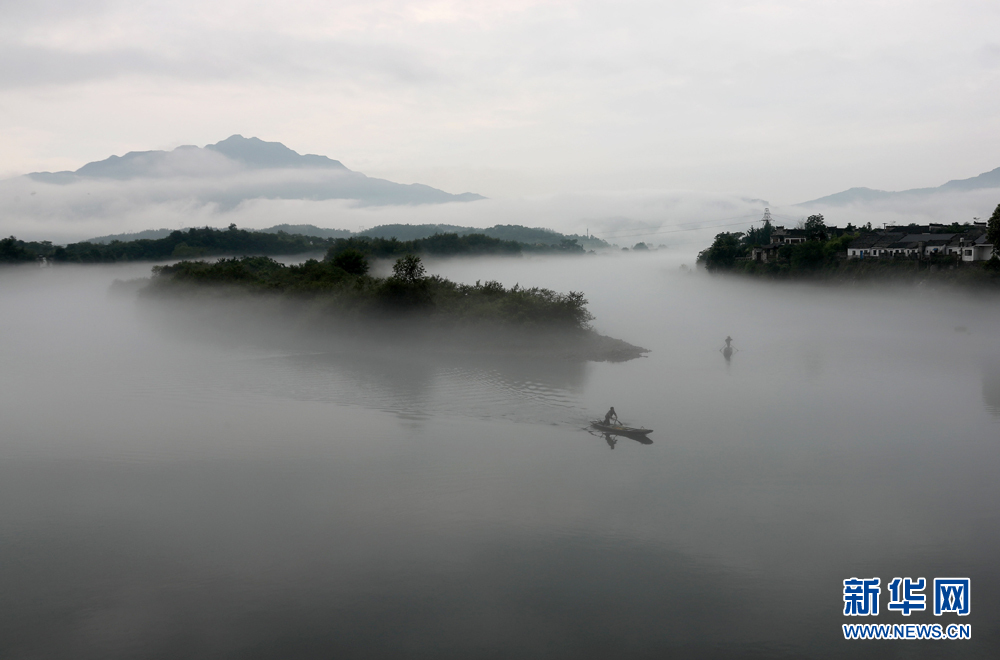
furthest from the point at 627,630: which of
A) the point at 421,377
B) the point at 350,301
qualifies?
the point at 350,301

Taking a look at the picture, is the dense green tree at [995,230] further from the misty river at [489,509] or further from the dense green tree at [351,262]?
the dense green tree at [351,262]

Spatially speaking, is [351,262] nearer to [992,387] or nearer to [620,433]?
[620,433]

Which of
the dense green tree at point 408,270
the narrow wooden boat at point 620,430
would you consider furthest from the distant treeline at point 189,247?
the narrow wooden boat at point 620,430

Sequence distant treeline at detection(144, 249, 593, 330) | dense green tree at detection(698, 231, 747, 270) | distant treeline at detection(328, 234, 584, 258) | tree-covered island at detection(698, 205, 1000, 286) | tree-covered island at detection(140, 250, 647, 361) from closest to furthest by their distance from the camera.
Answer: tree-covered island at detection(140, 250, 647, 361)
distant treeline at detection(144, 249, 593, 330)
tree-covered island at detection(698, 205, 1000, 286)
dense green tree at detection(698, 231, 747, 270)
distant treeline at detection(328, 234, 584, 258)

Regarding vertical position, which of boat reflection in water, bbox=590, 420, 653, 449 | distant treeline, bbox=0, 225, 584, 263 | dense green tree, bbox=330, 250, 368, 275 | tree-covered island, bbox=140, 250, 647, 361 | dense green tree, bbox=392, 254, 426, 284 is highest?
distant treeline, bbox=0, 225, 584, 263

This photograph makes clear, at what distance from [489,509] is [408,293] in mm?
31008

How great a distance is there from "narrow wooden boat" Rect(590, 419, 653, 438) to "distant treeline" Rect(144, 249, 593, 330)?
1879 cm

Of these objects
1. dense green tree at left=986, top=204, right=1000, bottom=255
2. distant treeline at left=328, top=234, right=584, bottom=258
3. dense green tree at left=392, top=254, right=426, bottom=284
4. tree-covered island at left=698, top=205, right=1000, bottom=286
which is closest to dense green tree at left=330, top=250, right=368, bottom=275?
dense green tree at left=392, top=254, right=426, bottom=284

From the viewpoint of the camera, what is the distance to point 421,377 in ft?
114

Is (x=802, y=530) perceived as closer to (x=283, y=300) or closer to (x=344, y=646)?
(x=344, y=646)

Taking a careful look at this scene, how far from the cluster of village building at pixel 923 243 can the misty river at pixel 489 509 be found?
22718 millimetres

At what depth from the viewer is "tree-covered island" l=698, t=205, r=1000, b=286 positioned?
52188mm

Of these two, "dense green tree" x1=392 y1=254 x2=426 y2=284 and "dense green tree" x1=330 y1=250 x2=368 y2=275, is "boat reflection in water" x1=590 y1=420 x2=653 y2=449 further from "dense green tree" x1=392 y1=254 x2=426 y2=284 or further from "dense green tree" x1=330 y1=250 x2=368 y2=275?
"dense green tree" x1=330 y1=250 x2=368 y2=275

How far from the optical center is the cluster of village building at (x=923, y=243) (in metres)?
52.8
